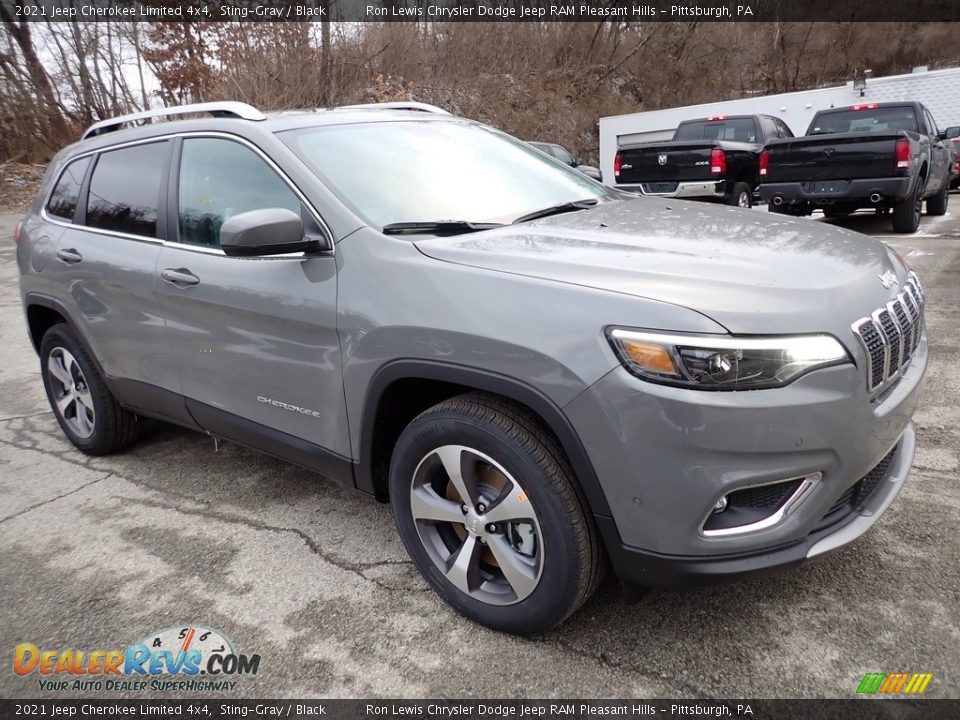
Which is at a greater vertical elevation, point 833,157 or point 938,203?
point 833,157

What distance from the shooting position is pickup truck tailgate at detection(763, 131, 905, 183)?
907cm

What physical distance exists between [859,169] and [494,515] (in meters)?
8.83

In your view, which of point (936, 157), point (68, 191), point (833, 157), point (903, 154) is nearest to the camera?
point (68, 191)

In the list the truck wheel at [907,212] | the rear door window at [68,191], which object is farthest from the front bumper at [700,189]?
the rear door window at [68,191]

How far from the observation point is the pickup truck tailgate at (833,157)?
9.07 metres

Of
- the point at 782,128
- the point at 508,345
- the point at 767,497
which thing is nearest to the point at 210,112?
the point at 508,345

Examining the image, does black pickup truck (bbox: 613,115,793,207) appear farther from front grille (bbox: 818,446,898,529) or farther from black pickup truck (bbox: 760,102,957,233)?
front grille (bbox: 818,446,898,529)

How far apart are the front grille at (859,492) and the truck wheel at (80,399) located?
355 centimetres

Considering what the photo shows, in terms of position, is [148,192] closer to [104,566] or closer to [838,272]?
[104,566]

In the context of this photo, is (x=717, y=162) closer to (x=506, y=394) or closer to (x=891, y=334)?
(x=891, y=334)

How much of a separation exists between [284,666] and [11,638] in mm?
1052

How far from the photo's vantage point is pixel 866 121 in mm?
10945

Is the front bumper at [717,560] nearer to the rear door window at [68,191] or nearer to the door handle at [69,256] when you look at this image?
the door handle at [69,256]

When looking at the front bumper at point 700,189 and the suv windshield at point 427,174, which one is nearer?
the suv windshield at point 427,174
